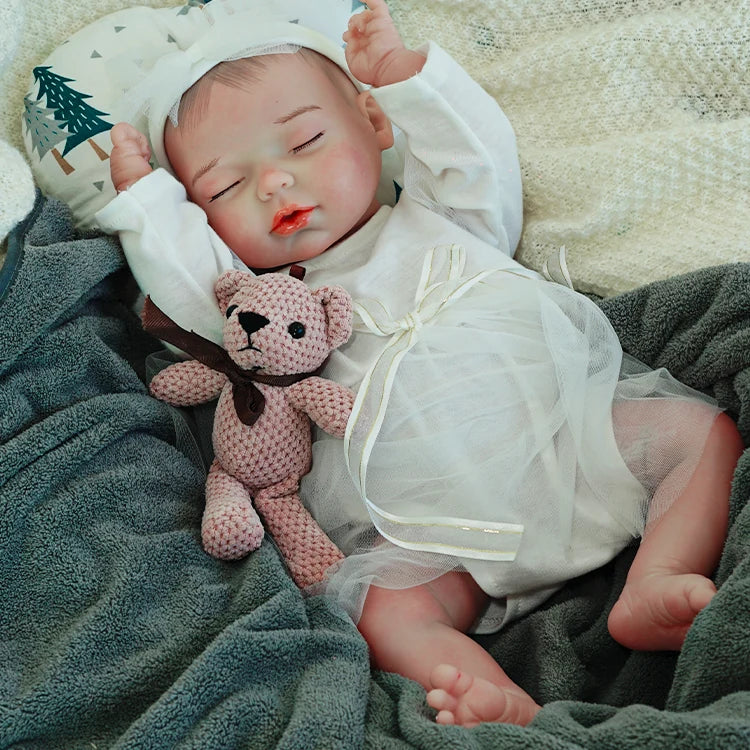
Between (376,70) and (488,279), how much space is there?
0.36 meters

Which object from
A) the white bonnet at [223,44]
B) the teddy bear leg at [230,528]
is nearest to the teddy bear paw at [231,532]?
the teddy bear leg at [230,528]

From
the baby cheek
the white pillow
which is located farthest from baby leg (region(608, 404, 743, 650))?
the white pillow

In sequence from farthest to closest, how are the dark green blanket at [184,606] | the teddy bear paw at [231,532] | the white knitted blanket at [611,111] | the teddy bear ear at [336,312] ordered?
the white knitted blanket at [611,111], the teddy bear ear at [336,312], the teddy bear paw at [231,532], the dark green blanket at [184,606]

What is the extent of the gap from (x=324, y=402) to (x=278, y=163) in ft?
1.25

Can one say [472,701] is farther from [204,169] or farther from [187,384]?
[204,169]

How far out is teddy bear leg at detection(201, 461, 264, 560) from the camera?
940 mm

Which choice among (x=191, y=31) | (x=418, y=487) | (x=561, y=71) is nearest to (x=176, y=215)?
(x=191, y=31)

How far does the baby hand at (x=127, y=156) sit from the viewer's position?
1212 mm

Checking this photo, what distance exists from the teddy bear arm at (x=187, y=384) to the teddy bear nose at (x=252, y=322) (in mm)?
115

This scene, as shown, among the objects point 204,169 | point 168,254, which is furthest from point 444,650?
point 204,169

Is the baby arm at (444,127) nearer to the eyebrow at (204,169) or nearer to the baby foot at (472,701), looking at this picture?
the eyebrow at (204,169)

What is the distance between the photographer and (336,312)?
1.05 metres
